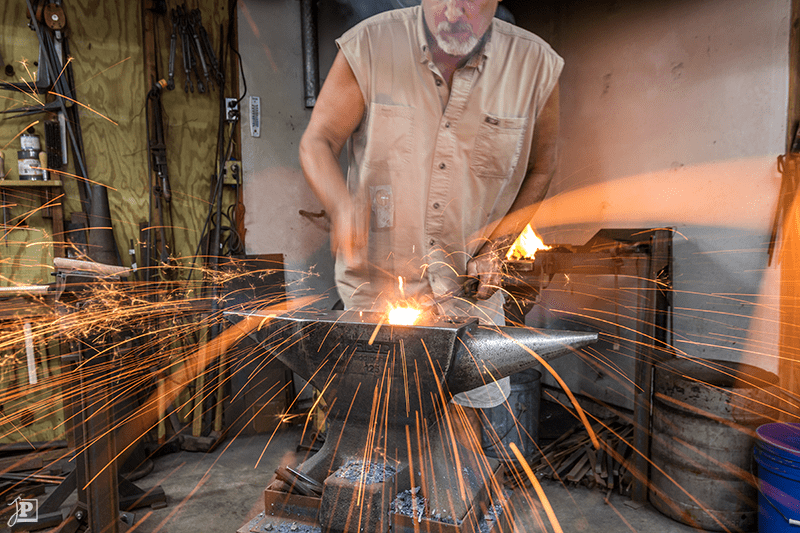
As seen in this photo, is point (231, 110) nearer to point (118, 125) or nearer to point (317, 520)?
point (118, 125)

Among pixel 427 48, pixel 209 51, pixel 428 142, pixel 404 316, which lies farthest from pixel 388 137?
pixel 209 51

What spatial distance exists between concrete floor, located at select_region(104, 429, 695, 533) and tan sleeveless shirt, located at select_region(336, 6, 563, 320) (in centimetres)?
150

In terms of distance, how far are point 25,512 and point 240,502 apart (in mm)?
1082

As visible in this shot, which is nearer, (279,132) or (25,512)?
(25,512)

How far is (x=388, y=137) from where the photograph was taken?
2008 millimetres

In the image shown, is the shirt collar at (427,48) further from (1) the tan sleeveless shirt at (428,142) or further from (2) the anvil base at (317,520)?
(2) the anvil base at (317,520)

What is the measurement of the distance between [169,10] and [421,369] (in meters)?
3.97

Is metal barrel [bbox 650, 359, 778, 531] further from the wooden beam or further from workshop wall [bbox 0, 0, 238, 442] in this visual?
workshop wall [bbox 0, 0, 238, 442]

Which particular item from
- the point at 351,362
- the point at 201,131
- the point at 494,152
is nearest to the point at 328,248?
the point at 201,131

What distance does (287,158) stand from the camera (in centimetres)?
416

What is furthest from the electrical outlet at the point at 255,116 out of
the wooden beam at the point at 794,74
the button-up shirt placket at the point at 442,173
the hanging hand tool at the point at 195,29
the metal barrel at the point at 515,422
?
the wooden beam at the point at 794,74

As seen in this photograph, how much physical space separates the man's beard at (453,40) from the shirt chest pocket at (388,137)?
28cm

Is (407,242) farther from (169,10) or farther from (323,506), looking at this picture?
(169,10)

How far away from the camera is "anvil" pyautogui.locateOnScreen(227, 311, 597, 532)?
109 centimetres
